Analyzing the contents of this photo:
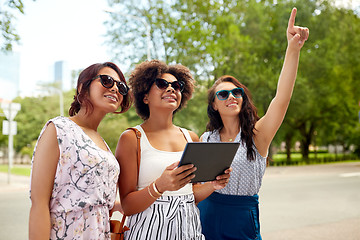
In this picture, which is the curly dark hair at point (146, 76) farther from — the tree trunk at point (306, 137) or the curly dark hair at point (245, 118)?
the tree trunk at point (306, 137)

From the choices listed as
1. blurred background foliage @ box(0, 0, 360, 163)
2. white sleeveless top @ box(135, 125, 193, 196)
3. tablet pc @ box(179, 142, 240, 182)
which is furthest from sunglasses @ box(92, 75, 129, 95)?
blurred background foliage @ box(0, 0, 360, 163)

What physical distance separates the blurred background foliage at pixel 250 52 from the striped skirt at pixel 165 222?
39.0 feet

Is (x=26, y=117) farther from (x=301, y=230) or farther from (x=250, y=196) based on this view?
(x=250, y=196)

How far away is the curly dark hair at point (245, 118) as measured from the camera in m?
2.70

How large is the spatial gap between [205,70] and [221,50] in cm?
131

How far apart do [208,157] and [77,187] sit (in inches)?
27.1

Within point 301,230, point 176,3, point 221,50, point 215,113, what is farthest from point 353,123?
point 215,113

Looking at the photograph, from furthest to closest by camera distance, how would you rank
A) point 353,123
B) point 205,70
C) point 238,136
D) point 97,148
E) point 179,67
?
point 353,123
point 205,70
point 238,136
point 179,67
point 97,148

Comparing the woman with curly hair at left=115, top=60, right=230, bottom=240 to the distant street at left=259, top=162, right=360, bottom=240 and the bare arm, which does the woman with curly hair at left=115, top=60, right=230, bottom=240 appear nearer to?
A: the bare arm

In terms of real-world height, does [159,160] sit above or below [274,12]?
below

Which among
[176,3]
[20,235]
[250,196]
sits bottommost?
[20,235]

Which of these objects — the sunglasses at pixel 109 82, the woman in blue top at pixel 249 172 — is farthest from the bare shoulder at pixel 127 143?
the woman in blue top at pixel 249 172

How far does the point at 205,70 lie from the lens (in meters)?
18.6

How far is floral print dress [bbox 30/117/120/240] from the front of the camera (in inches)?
72.0
